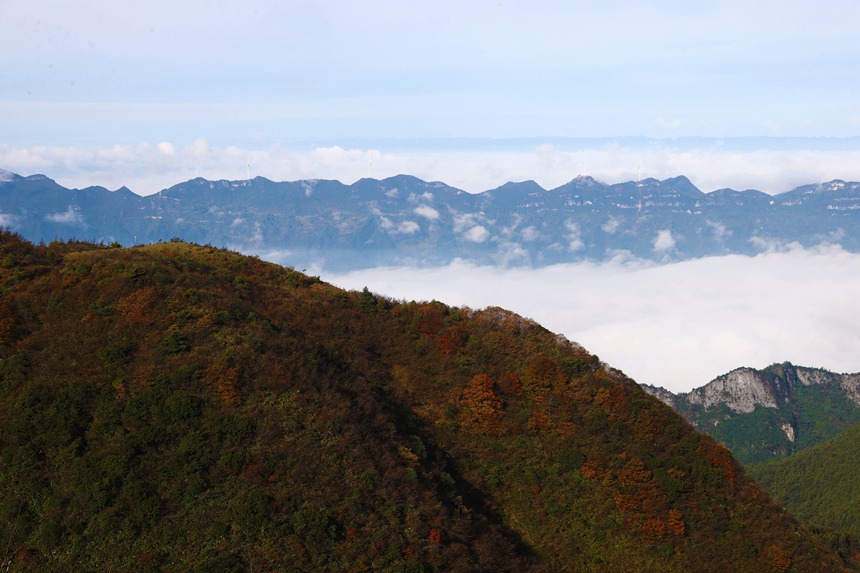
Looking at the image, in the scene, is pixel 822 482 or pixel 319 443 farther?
pixel 822 482

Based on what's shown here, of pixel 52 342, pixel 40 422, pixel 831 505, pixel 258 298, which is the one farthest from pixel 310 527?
pixel 831 505

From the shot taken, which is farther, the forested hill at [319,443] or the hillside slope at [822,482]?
the hillside slope at [822,482]

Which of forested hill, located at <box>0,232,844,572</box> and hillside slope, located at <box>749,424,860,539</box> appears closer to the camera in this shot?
forested hill, located at <box>0,232,844,572</box>

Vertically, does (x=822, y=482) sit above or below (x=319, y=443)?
below

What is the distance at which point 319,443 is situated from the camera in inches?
1998

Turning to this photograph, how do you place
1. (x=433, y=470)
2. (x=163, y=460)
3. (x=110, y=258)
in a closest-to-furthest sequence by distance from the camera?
(x=163, y=460), (x=433, y=470), (x=110, y=258)

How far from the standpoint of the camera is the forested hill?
44781mm

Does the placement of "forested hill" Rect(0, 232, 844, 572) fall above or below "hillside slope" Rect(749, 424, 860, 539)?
above

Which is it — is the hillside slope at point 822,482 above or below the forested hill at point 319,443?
below

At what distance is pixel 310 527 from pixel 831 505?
150 metres

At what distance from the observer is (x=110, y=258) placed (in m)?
69.4

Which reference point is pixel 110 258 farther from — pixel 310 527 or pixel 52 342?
pixel 310 527

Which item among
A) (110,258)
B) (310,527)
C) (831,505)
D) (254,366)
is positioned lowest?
(831,505)

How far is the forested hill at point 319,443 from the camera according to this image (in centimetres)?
4478
